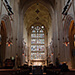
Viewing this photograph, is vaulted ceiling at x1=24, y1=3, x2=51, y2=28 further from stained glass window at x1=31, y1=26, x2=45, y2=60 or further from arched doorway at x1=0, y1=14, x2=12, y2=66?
arched doorway at x1=0, y1=14, x2=12, y2=66

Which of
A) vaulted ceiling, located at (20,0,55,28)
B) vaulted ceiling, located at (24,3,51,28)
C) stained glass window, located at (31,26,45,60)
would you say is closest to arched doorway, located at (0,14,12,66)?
vaulted ceiling, located at (20,0,55,28)

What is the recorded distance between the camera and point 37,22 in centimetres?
4041

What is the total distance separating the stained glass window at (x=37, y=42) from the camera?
39219 mm

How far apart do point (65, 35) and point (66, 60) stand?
3397mm

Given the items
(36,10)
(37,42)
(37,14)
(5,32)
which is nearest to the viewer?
(5,32)

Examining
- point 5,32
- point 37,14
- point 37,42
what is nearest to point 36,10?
point 37,14

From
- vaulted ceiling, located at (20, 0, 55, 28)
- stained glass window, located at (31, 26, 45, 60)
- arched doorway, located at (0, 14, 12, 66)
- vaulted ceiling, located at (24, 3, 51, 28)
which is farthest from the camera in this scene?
stained glass window, located at (31, 26, 45, 60)

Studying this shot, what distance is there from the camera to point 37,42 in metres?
40.3

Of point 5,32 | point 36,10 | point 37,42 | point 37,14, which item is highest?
point 36,10

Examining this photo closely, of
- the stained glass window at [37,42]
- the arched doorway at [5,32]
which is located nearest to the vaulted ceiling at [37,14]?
the stained glass window at [37,42]

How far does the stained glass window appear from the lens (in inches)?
1544

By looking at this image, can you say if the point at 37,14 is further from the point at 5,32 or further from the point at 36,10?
the point at 5,32

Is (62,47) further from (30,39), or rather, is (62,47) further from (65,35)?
(30,39)

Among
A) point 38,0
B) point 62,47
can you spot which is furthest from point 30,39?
point 62,47
